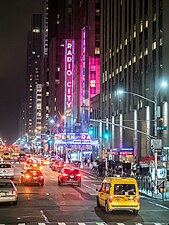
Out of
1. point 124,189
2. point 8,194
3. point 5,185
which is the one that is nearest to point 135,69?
point 5,185

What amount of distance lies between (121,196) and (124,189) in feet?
1.43

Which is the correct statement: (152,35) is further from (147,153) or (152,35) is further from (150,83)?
(147,153)

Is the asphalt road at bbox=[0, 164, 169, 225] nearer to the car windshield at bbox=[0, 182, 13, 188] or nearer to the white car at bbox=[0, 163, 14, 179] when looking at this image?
the car windshield at bbox=[0, 182, 13, 188]

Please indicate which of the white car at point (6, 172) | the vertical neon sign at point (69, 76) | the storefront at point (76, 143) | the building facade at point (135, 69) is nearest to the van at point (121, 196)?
the building facade at point (135, 69)

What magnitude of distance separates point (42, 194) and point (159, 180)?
978 centimetres

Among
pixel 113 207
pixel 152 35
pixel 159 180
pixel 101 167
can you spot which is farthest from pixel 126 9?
pixel 113 207

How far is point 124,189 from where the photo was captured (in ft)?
82.3

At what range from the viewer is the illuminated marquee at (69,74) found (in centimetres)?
13625

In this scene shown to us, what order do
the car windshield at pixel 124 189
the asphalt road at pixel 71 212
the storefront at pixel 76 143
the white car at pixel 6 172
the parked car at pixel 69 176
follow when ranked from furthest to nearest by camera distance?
the storefront at pixel 76 143
the white car at pixel 6 172
the parked car at pixel 69 176
the car windshield at pixel 124 189
the asphalt road at pixel 71 212

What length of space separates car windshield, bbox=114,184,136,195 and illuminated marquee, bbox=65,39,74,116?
112 metres

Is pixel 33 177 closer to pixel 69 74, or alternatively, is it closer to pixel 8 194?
pixel 8 194

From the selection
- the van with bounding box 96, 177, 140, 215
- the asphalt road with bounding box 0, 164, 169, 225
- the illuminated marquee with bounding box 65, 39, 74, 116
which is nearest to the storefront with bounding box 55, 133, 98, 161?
the illuminated marquee with bounding box 65, 39, 74, 116

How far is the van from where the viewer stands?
81.1ft

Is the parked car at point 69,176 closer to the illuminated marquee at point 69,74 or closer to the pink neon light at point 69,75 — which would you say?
the illuminated marquee at point 69,74
